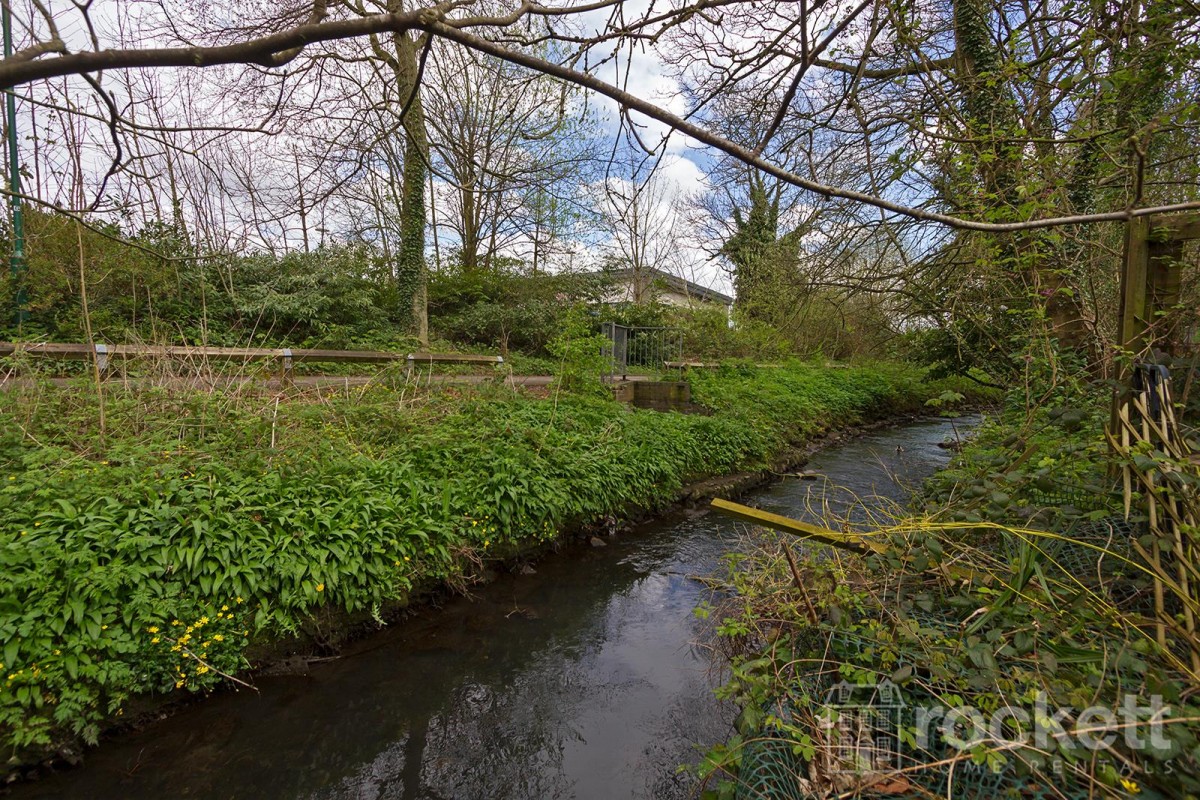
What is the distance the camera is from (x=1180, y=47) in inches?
108

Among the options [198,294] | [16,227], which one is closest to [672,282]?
[198,294]

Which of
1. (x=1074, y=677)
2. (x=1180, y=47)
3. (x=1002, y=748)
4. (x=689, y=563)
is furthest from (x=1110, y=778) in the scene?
(x=689, y=563)

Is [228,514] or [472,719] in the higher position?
[228,514]

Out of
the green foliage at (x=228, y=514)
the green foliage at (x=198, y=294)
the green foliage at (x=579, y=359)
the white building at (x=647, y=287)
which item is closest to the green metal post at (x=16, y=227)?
the green foliage at (x=198, y=294)

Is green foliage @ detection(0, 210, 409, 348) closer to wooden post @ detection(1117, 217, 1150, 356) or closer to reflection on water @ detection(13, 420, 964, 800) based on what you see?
reflection on water @ detection(13, 420, 964, 800)

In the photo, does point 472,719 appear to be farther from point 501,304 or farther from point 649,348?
point 501,304

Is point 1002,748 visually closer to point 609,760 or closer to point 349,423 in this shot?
point 609,760

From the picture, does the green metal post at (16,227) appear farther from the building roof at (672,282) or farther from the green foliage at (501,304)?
the building roof at (672,282)

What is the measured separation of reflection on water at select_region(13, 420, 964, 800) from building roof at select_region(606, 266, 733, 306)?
13.5 metres

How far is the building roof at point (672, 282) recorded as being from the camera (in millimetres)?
18828

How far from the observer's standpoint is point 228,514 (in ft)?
11.5

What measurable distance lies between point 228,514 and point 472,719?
2067 millimetres

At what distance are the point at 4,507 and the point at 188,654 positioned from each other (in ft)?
4.52

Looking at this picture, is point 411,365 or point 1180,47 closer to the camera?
point 1180,47
